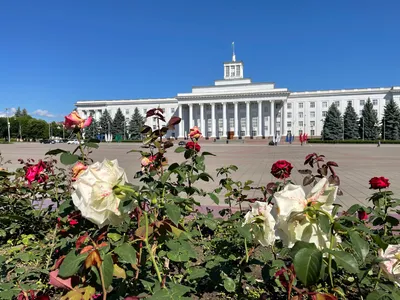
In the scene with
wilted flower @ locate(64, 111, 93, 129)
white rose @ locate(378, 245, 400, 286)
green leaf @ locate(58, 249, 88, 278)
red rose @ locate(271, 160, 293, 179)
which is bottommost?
white rose @ locate(378, 245, 400, 286)

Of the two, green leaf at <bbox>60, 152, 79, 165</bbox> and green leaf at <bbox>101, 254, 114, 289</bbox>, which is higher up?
green leaf at <bbox>60, 152, 79, 165</bbox>

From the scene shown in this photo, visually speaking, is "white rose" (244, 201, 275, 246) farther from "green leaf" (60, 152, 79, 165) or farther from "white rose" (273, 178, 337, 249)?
"green leaf" (60, 152, 79, 165)

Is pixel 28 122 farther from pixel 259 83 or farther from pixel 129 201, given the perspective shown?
pixel 129 201

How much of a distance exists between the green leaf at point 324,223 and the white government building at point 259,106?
76.8 metres

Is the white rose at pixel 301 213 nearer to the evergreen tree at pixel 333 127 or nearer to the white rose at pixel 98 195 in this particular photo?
the white rose at pixel 98 195

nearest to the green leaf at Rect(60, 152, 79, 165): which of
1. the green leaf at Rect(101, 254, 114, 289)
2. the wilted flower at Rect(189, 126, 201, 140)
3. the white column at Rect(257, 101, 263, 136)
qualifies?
the green leaf at Rect(101, 254, 114, 289)

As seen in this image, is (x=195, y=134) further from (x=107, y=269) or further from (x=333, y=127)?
(x=333, y=127)

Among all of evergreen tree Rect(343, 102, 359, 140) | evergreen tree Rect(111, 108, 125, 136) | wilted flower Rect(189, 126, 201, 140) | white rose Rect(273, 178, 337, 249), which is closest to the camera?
white rose Rect(273, 178, 337, 249)

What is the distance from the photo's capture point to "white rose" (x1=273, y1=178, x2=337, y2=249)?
0.89m

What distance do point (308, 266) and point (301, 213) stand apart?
0.49 feet

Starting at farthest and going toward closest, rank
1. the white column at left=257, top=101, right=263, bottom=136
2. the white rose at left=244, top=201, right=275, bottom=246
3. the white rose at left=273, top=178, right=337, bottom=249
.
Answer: the white column at left=257, top=101, right=263, bottom=136, the white rose at left=244, top=201, right=275, bottom=246, the white rose at left=273, top=178, right=337, bottom=249

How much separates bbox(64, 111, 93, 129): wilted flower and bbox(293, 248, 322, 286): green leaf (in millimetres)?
1382

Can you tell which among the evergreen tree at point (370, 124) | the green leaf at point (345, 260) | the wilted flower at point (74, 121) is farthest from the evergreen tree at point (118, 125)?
the green leaf at point (345, 260)

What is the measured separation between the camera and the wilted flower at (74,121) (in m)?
1.68
